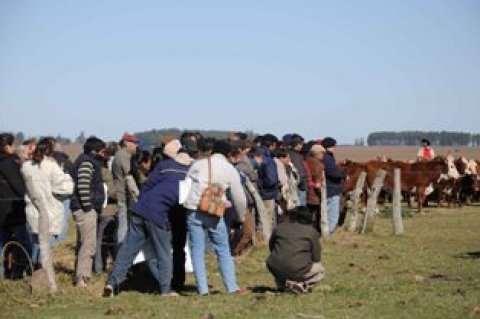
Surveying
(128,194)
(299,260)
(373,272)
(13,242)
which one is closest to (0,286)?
(13,242)

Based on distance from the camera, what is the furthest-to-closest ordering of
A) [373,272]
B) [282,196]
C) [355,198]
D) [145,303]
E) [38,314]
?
[355,198] → [282,196] → [373,272] → [145,303] → [38,314]

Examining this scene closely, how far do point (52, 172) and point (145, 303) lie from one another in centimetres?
253

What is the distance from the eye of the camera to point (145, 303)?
32.5 feet

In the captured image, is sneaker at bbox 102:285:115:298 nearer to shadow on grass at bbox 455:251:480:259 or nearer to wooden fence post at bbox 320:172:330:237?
shadow on grass at bbox 455:251:480:259

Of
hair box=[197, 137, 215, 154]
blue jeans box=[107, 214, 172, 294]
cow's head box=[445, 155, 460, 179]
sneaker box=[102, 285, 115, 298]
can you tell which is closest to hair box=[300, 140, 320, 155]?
hair box=[197, 137, 215, 154]

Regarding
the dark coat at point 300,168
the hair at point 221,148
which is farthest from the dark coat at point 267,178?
the hair at point 221,148

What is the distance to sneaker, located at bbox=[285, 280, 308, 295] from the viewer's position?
33.4 feet

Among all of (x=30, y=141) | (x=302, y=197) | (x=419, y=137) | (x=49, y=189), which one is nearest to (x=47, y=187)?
(x=49, y=189)

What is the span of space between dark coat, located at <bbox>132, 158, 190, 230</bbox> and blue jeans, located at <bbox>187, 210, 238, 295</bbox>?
325 millimetres

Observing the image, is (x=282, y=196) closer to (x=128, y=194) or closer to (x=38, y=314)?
(x=128, y=194)

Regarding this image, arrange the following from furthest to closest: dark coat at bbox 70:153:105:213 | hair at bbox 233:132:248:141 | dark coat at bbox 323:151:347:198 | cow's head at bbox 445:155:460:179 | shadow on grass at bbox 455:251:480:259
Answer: cow's head at bbox 445:155:460:179 → dark coat at bbox 323:151:347:198 → hair at bbox 233:132:248:141 → shadow on grass at bbox 455:251:480:259 → dark coat at bbox 70:153:105:213

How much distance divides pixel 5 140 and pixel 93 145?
1322 mm

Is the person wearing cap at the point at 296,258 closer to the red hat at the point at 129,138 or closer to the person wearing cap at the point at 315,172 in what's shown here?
the red hat at the point at 129,138

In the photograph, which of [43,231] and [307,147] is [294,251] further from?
[307,147]
